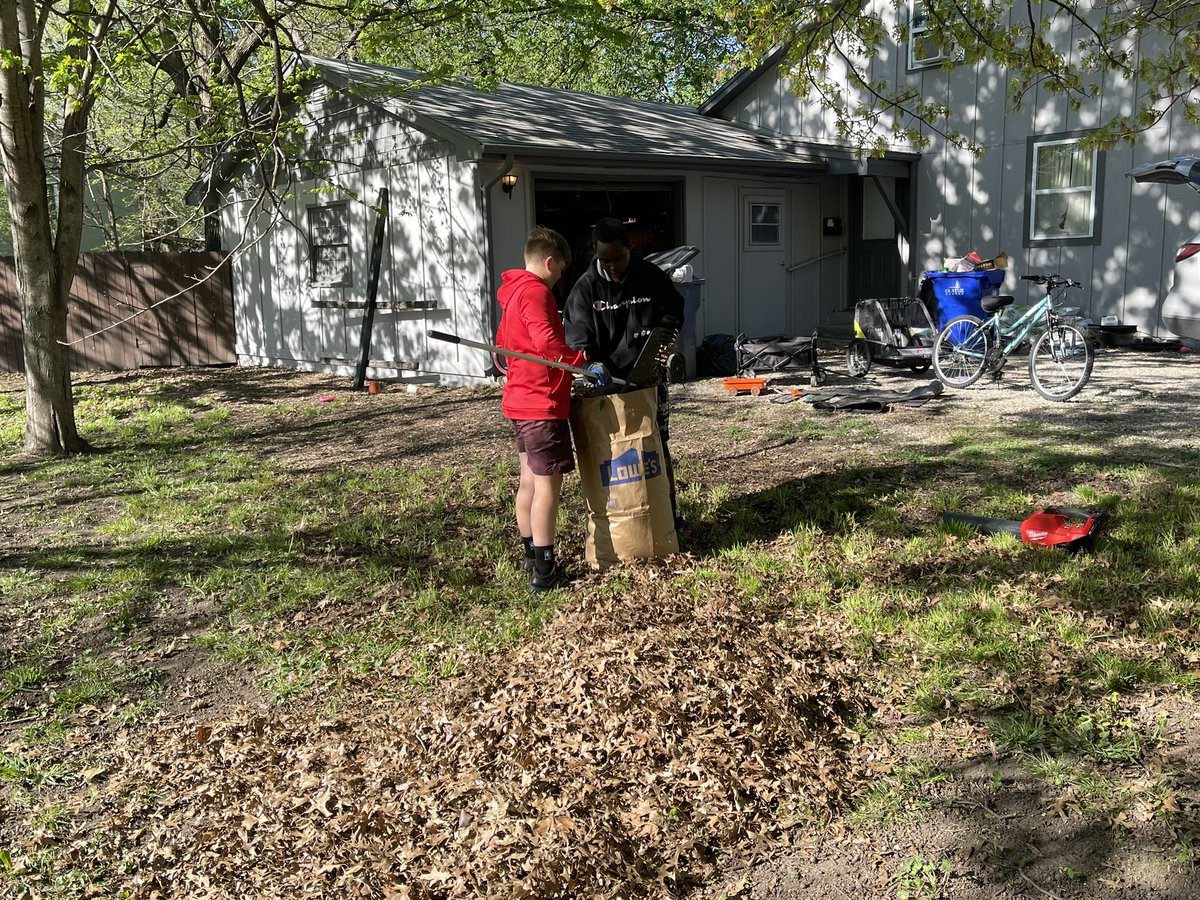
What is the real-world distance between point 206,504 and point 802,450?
423cm

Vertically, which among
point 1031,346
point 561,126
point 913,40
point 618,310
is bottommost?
point 1031,346

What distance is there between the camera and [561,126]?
13.0m

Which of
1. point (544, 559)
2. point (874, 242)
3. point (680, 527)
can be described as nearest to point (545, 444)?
point (544, 559)

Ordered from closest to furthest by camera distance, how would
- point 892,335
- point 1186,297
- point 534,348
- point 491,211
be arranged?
point 534,348
point 1186,297
point 892,335
point 491,211

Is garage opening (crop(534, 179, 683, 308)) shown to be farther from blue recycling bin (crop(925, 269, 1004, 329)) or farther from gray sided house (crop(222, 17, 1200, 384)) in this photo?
blue recycling bin (crop(925, 269, 1004, 329))

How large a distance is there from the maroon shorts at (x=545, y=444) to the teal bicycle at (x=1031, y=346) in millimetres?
5921

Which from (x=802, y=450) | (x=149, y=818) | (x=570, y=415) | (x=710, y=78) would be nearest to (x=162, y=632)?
(x=149, y=818)

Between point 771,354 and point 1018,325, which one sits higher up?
point 1018,325

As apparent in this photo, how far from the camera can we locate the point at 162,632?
4848 mm

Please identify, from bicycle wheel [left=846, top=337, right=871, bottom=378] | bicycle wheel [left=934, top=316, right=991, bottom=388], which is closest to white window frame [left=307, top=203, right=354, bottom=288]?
bicycle wheel [left=846, top=337, right=871, bottom=378]

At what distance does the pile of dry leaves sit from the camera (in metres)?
2.95

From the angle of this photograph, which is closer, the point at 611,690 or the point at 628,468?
the point at 611,690

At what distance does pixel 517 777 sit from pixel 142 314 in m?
14.4

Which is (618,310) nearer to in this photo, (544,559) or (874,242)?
(544,559)
